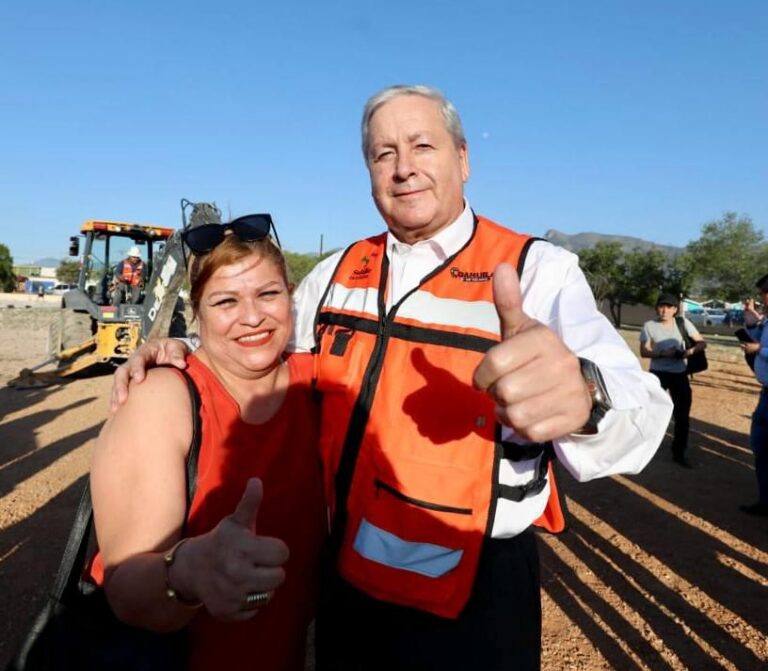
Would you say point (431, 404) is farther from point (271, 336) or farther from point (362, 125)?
point (362, 125)

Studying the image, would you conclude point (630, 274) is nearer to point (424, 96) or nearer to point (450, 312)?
point (424, 96)

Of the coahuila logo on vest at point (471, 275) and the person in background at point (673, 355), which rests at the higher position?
the coahuila logo on vest at point (471, 275)

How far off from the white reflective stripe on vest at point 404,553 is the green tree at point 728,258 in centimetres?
4497

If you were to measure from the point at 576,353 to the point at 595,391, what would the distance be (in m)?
0.23

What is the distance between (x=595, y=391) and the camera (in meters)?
1.21

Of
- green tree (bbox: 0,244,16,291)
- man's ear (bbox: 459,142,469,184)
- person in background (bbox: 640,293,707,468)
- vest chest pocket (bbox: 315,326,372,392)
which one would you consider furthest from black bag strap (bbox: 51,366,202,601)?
green tree (bbox: 0,244,16,291)

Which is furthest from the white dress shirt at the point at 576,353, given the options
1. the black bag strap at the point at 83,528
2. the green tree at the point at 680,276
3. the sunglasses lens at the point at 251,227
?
the green tree at the point at 680,276

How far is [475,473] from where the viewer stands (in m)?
1.63

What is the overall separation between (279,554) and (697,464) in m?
7.40

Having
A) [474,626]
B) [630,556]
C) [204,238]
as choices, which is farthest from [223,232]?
[630,556]

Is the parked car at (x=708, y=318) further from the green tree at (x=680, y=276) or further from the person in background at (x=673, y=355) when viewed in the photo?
the person in background at (x=673, y=355)

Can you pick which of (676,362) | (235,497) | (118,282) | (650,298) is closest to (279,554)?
(235,497)

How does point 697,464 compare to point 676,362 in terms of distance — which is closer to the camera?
point 676,362

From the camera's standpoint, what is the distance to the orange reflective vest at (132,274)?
42.6ft
